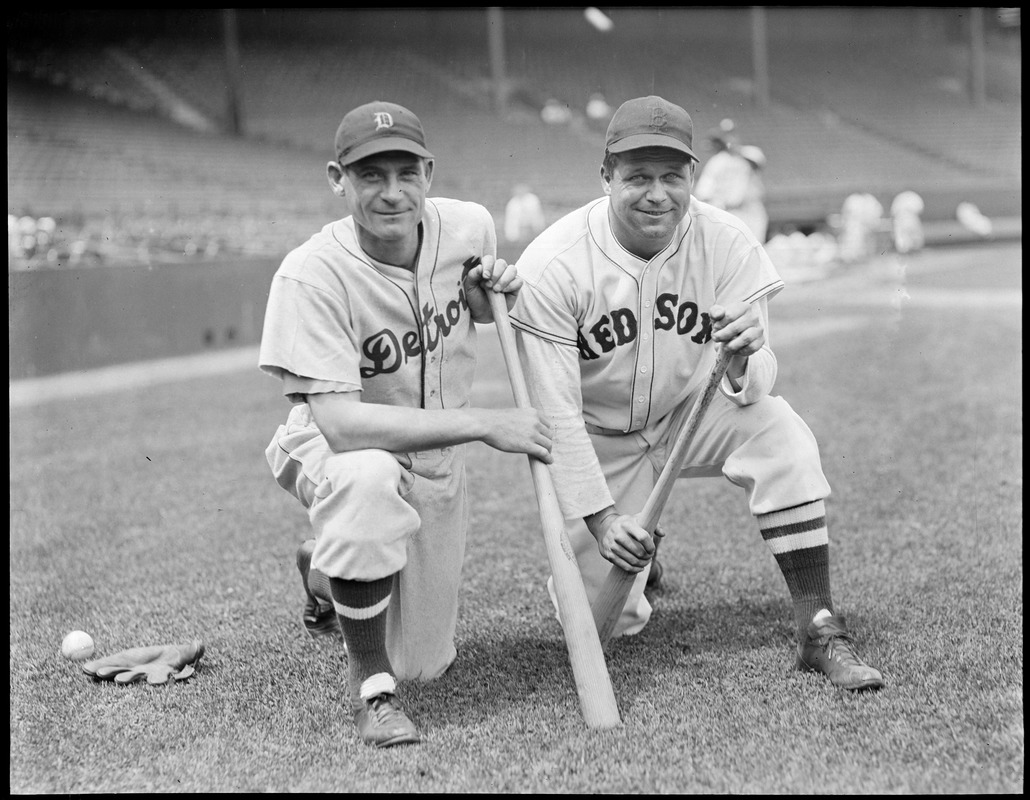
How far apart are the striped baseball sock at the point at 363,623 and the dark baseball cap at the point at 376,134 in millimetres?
1041

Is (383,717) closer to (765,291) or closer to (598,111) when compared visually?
(765,291)

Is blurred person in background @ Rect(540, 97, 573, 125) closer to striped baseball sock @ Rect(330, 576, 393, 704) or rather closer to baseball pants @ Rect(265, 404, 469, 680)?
baseball pants @ Rect(265, 404, 469, 680)

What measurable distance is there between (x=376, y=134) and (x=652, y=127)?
70cm

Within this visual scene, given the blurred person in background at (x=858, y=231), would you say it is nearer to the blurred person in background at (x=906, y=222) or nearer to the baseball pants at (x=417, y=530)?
the blurred person in background at (x=906, y=222)

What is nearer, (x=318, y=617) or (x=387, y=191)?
(x=387, y=191)

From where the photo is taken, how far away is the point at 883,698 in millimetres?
2760

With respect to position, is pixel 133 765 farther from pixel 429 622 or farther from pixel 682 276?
pixel 682 276

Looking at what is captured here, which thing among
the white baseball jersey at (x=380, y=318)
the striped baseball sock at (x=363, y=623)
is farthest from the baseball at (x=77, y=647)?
the white baseball jersey at (x=380, y=318)

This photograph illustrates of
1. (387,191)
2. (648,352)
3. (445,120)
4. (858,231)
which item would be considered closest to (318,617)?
(648,352)

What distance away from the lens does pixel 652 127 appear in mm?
2842

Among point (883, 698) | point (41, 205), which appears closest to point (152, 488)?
point (883, 698)

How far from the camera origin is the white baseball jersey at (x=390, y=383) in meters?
2.65

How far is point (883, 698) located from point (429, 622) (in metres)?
1.19

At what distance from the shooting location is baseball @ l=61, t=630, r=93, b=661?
11.0 feet
